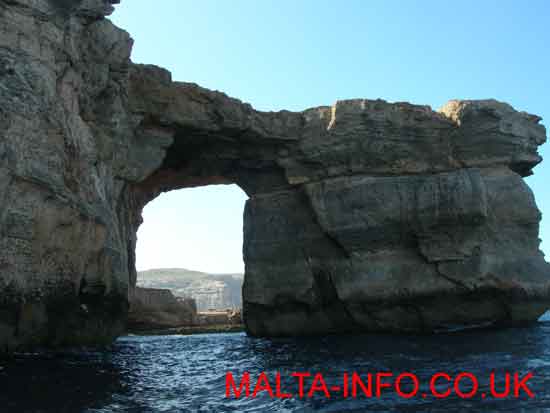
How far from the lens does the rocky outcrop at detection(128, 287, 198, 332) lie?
131 feet

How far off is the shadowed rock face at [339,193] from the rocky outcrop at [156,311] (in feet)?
39.6

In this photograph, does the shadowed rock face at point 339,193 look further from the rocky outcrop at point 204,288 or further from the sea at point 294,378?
the rocky outcrop at point 204,288

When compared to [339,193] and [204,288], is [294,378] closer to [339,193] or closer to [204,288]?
[339,193]

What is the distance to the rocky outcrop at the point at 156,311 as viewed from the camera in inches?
1571

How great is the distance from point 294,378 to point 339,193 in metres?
14.9

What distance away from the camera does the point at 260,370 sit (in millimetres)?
15312

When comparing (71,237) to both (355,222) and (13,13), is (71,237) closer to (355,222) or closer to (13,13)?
(13,13)

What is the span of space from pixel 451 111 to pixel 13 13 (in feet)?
70.0

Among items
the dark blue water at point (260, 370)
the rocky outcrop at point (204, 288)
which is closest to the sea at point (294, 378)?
the dark blue water at point (260, 370)

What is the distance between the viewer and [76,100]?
18078 millimetres

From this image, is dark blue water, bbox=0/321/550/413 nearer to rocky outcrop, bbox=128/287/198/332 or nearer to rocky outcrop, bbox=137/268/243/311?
rocky outcrop, bbox=128/287/198/332

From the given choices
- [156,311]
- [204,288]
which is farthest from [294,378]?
[204,288]

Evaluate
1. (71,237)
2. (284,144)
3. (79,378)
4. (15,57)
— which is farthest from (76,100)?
(284,144)

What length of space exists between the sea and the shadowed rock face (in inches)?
189
